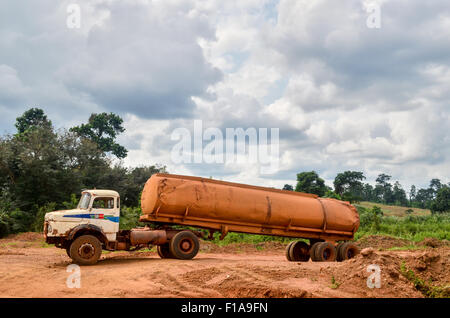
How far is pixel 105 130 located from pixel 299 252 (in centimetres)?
4661

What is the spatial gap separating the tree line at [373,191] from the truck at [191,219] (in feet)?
63.3

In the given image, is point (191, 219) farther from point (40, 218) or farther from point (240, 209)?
point (40, 218)

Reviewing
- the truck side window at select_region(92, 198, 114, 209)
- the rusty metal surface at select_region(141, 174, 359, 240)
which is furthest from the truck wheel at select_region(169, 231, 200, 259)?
the truck side window at select_region(92, 198, 114, 209)

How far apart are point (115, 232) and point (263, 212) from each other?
18.9 feet

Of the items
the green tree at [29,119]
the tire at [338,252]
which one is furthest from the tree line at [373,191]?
the green tree at [29,119]

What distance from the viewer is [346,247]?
18625 mm

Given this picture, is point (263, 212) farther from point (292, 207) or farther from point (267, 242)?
point (267, 242)

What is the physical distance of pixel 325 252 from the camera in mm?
18000

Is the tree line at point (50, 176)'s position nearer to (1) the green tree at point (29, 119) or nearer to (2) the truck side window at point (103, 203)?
(2) the truck side window at point (103, 203)

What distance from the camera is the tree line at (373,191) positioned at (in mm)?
50031

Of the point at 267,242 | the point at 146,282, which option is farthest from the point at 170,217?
the point at 267,242

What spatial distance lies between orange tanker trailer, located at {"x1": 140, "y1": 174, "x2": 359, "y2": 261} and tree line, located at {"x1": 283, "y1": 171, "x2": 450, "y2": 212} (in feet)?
61.5

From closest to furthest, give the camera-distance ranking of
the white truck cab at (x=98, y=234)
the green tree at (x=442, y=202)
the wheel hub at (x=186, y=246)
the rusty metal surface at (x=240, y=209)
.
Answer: the white truck cab at (x=98, y=234) < the rusty metal surface at (x=240, y=209) < the wheel hub at (x=186, y=246) < the green tree at (x=442, y=202)

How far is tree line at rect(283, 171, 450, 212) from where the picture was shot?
5003 centimetres
